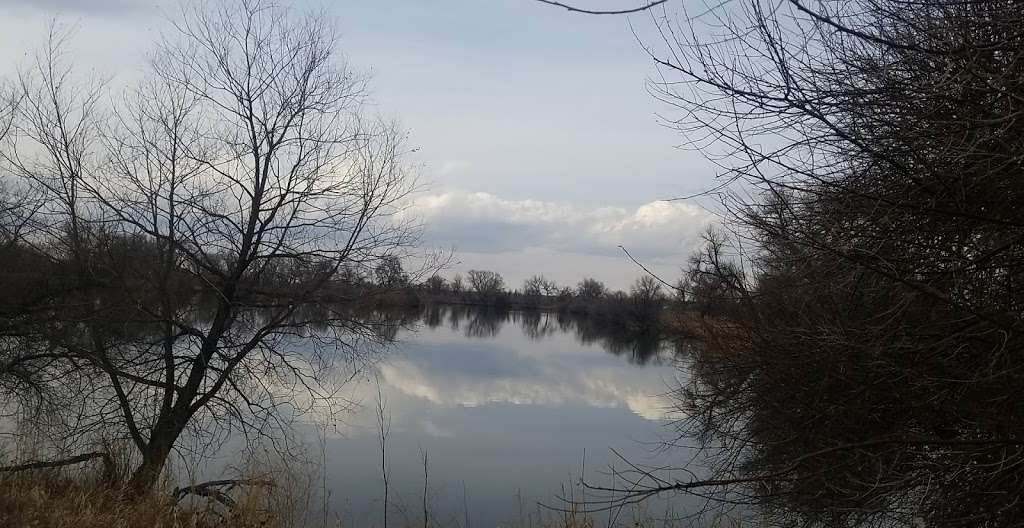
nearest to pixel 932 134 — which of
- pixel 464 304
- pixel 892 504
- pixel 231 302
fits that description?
pixel 892 504

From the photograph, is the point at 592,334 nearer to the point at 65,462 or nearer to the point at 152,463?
the point at 152,463

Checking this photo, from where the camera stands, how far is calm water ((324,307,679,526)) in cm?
1041

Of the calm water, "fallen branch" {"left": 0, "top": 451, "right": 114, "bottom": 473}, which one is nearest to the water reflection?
the calm water

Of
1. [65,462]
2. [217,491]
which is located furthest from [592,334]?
[65,462]

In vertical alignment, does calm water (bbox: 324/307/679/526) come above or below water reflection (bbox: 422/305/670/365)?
below

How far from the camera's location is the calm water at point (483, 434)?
1041 cm

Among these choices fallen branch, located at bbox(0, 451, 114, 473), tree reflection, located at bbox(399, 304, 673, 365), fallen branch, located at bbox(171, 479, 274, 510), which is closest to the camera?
fallen branch, located at bbox(0, 451, 114, 473)

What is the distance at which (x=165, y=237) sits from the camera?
780 cm

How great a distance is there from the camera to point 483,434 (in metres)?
15.2

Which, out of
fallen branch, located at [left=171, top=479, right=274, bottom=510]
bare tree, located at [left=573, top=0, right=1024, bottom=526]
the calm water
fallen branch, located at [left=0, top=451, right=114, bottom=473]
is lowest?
the calm water

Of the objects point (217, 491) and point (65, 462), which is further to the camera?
point (217, 491)

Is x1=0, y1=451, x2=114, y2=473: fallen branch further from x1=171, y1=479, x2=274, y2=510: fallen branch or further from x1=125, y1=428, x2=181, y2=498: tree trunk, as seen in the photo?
x1=171, y1=479, x2=274, y2=510: fallen branch

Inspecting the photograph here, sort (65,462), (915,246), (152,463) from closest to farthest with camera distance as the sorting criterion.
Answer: (915,246)
(65,462)
(152,463)

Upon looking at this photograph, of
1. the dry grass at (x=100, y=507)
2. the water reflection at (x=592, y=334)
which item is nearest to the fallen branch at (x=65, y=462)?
the dry grass at (x=100, y=507)
